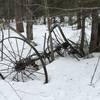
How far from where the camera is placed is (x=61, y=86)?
5.97 metres

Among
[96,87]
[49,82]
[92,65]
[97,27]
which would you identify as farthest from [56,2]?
[96,87]

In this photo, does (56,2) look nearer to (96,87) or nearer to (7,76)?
(7,76)

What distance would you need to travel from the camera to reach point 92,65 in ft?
22.8

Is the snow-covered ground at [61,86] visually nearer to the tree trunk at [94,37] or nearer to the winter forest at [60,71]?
the winter forest at [60,71]

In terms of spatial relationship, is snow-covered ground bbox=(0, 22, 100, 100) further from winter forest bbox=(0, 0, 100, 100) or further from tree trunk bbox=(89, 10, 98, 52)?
tree trunk bbox=(89, 10, 98, 52)

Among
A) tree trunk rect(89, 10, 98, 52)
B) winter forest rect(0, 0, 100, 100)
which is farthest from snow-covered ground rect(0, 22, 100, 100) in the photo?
tree trunk rect(89, 10, 98, 52)

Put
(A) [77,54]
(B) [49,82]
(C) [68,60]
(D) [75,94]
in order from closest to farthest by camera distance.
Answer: (D) [75,94] → (B) [49,82] → (C) [68,60] → (A) [77,54]

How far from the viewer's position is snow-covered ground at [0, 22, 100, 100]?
18.1 ft

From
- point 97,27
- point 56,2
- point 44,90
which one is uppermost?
point 56,2

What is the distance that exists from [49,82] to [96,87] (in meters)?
1.14

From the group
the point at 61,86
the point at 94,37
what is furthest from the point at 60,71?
the point at 94,37

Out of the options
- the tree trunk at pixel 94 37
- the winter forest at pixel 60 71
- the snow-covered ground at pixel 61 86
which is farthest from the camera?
the tree trunk at pixel 94 37

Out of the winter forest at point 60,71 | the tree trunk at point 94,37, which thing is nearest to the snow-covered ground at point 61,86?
the winter forest at point 60,71

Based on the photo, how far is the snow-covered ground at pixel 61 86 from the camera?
5504mm
